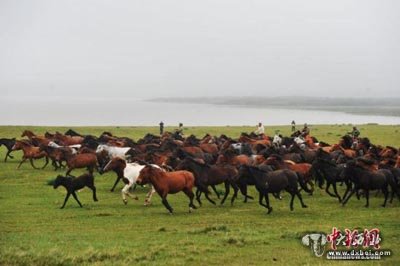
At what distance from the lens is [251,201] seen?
17359 mm

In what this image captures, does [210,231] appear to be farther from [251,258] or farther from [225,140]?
[225,140]

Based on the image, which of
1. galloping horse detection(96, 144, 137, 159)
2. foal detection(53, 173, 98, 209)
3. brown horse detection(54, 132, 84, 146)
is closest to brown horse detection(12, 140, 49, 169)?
brown horse detection(54, 132, 84, 146)

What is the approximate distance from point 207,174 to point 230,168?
37.0 inches

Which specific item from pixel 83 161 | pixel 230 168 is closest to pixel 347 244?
pixel 230 168

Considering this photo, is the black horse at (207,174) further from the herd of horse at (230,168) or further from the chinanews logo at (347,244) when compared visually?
the chinanews logo at (347,244)

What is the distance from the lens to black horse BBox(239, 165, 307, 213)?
50.4ft

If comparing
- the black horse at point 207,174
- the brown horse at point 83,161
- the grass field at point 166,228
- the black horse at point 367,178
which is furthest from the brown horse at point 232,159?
the brown horse at point 83,161

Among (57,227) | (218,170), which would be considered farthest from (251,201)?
(57,227)

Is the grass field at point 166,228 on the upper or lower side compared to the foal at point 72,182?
lower

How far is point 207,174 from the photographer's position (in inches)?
661

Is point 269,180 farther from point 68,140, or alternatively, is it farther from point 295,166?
point 68,140

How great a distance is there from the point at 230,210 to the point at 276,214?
4.67 feet

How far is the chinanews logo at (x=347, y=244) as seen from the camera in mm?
10625

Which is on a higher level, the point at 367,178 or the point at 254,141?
the point at 254,141
